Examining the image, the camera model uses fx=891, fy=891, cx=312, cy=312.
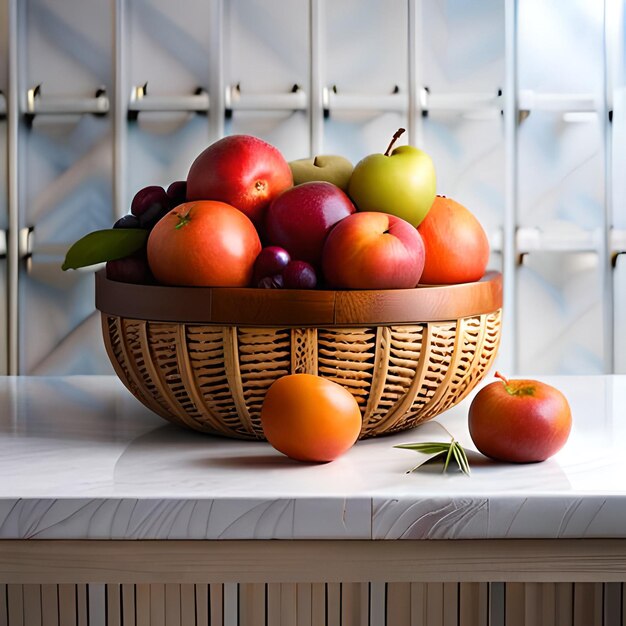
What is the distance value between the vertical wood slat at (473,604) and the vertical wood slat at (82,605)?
11.6 inches

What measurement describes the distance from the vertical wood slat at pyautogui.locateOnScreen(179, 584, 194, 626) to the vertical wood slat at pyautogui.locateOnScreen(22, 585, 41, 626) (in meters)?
0.11

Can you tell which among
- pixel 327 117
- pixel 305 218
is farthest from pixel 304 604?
pixel 327 117

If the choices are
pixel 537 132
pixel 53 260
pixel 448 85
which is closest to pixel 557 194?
pixel 537 132

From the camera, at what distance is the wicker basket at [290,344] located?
30.9 inches

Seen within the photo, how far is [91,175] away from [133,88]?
143mm

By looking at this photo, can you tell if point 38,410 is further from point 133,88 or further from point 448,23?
point 448,23

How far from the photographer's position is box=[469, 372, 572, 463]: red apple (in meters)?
0.77

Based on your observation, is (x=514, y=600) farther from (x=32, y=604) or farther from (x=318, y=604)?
(x=32, y=604)

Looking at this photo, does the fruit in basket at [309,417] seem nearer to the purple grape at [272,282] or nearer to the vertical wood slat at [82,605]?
the purple grape at [272,282]

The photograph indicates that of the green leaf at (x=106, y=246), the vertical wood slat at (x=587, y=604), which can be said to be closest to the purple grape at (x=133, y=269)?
the green leaf at (x=106, y=246)

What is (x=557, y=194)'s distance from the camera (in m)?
1.33

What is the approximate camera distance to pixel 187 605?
2.28 feet

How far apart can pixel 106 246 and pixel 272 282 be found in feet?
0.64

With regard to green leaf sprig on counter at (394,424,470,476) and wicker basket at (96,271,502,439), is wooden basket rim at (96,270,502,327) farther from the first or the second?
green leaf sprig on counter at (394,424,470,476)
